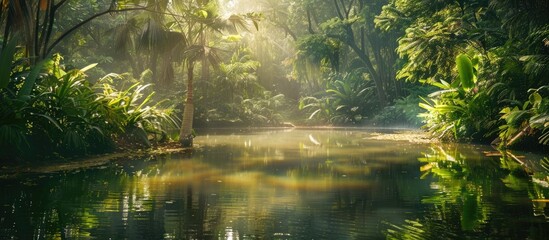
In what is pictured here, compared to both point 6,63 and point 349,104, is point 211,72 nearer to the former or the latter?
point 349,104

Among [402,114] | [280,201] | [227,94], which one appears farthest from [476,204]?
[227,94]

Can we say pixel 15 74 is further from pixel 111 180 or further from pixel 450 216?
pixel 450 216

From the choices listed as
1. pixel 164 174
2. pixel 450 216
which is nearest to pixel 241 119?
pixel 164 174

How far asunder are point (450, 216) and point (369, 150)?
25.8 feet

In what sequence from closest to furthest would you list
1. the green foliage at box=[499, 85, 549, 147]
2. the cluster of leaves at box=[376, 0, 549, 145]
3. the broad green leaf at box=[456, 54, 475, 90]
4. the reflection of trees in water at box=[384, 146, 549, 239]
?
the reflection of trees in water at box=[384, 146, 549, 239], the green foliage at box=[499, 85, 549, 147], the cluster of leaves at box=[376, 0, 549, 145], the broad green leaf at box=[456, 54, 475, 90]

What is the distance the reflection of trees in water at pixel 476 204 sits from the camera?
13.8 feet

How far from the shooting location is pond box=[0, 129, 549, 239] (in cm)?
430

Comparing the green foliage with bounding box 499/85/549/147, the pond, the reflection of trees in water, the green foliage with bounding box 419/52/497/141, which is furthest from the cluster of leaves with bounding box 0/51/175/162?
the green foliage with bounding box 419/52/497/141

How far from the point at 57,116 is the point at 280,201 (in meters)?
5.70

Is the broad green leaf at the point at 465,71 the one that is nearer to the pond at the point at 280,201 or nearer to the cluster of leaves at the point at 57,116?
the pond at the point at 280,201

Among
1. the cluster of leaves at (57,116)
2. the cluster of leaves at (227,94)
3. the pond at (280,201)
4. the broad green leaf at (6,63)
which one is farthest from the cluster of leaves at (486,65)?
the cluster of leaves at (227,94)

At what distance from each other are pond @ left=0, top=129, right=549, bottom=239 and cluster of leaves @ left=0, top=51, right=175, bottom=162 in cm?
110

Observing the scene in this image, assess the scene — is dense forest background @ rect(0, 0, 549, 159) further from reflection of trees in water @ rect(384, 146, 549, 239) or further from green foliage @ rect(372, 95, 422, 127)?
reflection of trees in water @ rect(384, 146, 549, 239)

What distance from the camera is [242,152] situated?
40.6ft
